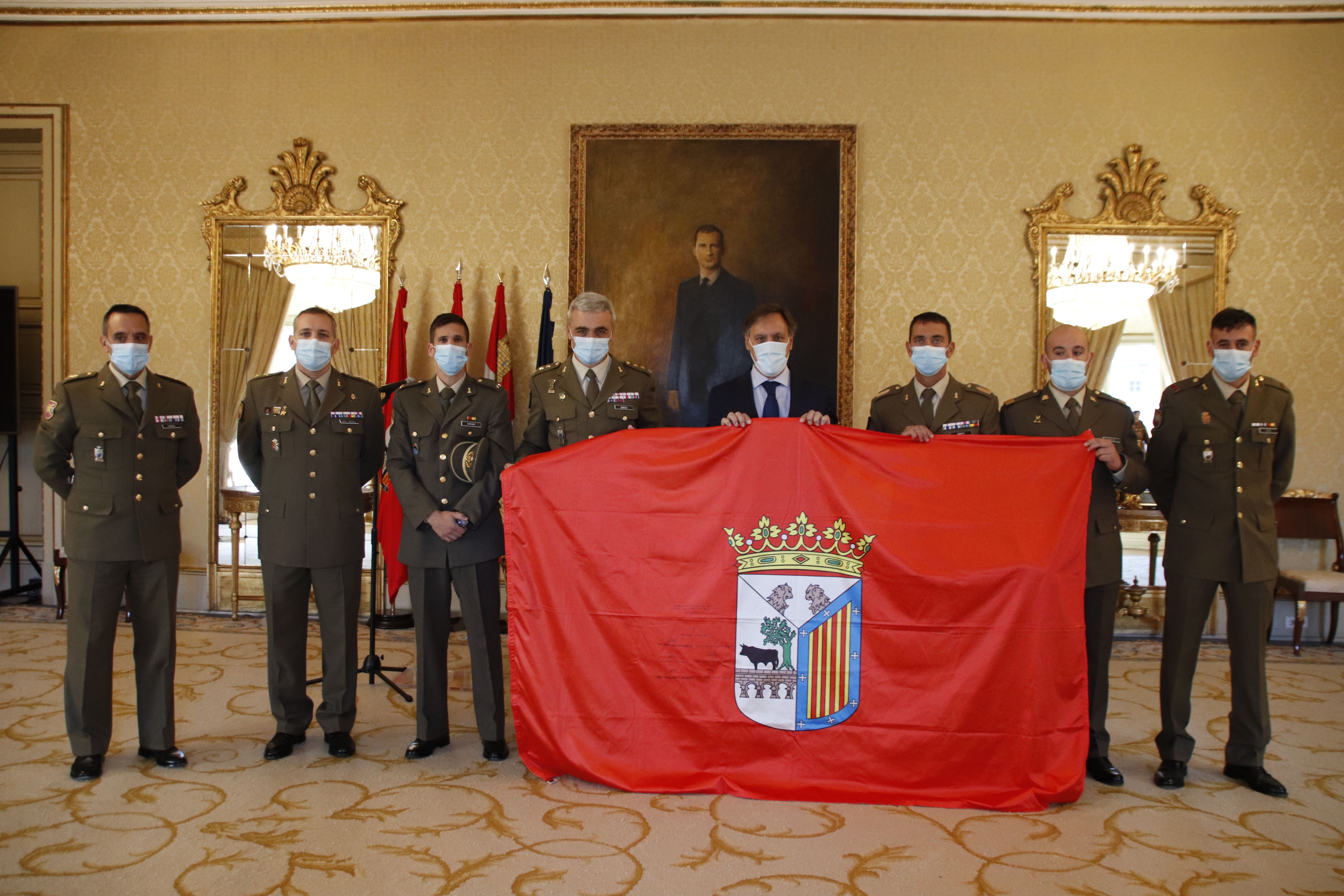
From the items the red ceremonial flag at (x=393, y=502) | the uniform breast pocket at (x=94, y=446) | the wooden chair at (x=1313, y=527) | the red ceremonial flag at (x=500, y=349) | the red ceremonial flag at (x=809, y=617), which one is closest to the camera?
the red ceremonial flag at (x=809, y=617)

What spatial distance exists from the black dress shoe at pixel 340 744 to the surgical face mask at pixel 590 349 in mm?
1643

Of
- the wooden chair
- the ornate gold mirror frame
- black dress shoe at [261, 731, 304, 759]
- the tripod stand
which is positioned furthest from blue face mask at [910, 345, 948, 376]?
the tripod stand

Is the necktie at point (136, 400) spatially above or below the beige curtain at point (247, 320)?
below

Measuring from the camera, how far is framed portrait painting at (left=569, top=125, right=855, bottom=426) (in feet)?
17.1

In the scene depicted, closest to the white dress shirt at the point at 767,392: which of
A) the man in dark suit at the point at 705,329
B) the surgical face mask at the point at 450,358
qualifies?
the surgical face mask at the point at 450,358

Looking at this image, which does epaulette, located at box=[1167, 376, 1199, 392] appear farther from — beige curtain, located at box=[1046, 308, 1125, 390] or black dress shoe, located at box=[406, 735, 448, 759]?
black dress shoe, located at box=[406, 735, 448, 759]

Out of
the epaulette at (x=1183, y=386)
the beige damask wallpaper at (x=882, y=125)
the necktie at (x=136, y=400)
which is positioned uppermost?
the beige damask wallpaper at (x=882, y=125)

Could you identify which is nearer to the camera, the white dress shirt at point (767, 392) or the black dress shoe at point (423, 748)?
the black dress shoe at point (423, 748)

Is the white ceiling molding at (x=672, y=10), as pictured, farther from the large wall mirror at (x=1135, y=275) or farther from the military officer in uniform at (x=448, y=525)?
the military officer in uniform at (x=448, y=525)

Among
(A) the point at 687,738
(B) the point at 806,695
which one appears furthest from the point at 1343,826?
(A) the point at 687,738

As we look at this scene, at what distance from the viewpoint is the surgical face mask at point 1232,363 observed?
2906mm

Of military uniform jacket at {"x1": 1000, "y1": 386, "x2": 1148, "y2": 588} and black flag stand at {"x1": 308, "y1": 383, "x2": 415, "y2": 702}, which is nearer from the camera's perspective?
military uniform jacket at {"x1": 1000, "y1": 386, "x2": 1148, "y2": 588}

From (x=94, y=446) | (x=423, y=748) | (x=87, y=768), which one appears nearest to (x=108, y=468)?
(x=94, y=446)

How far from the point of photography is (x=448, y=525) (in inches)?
116
